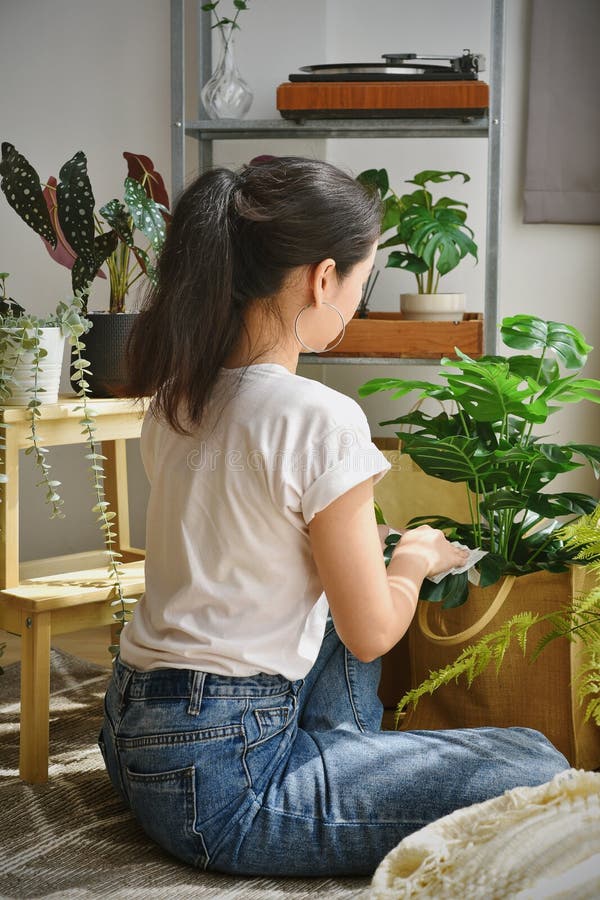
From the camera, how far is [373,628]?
1.12 m

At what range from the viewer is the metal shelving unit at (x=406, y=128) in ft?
6.61

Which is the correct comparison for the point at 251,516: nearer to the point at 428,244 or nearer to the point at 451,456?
the point at 451,456

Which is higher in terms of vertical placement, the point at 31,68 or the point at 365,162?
the point at 31,68

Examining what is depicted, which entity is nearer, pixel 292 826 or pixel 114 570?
pixel 292 826

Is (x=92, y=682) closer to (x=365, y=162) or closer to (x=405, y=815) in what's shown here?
(x=405, y=815)

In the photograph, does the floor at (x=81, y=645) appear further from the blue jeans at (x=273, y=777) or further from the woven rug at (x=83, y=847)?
the blue jeans at (x=273, y=777)

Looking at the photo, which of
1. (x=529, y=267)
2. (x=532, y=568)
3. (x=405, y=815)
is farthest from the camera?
(x=529, y=267)

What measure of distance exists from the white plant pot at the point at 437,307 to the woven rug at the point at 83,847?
105 centimetres

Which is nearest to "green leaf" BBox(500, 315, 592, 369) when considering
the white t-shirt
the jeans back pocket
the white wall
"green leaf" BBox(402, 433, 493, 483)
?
"green leaf" BBox(402, 433, 493, 483)

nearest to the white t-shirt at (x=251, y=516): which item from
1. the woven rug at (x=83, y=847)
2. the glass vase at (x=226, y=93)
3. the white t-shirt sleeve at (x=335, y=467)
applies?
the white t-shirt sleeve at (x=335, y=467)

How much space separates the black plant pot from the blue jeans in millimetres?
711

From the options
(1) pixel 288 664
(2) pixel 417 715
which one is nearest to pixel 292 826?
(1) pixel 288 664

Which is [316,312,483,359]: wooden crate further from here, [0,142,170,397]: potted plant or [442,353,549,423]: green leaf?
[442,353,549,423]: green leaf

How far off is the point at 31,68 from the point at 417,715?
74.7 inches
